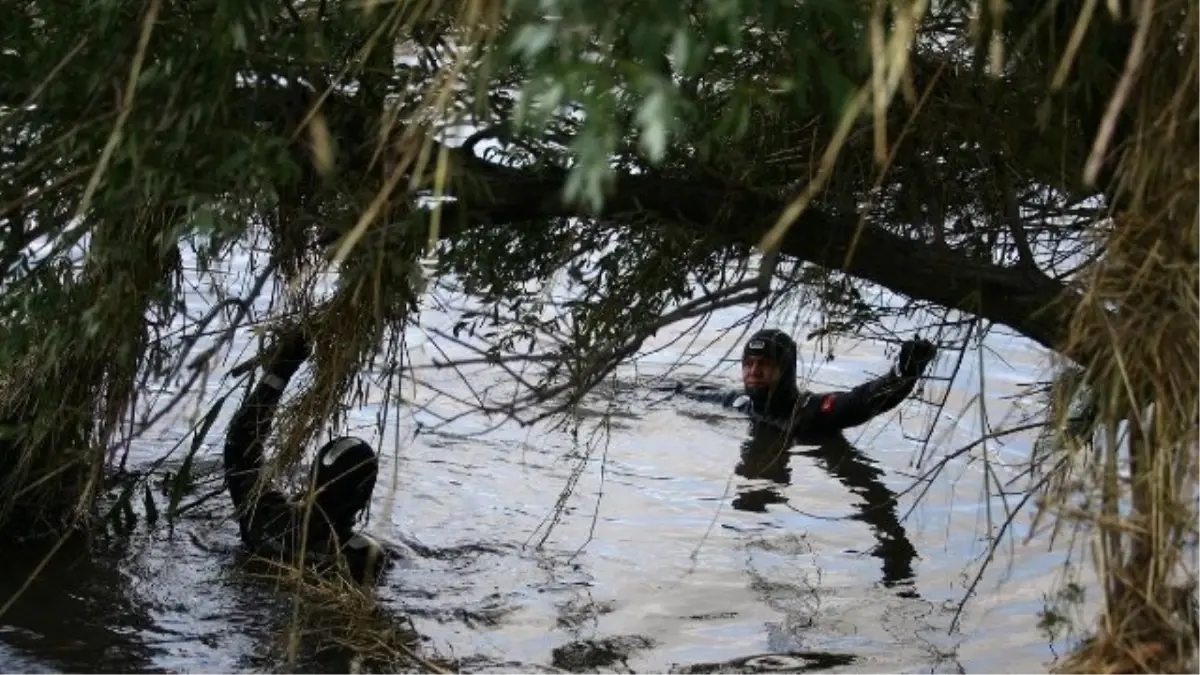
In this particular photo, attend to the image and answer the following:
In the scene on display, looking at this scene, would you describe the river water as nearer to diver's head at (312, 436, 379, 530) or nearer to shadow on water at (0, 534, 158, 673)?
shadow on water at (0, 534, 158, 673)

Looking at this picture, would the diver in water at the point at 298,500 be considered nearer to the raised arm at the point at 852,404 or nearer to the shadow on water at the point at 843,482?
the shadow on water at the point at 843,482

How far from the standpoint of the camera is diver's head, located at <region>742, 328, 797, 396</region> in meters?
8.74

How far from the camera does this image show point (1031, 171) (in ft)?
16.2

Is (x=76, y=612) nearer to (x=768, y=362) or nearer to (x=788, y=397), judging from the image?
(x=768, y=362)

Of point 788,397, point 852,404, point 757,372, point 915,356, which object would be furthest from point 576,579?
point 788,397

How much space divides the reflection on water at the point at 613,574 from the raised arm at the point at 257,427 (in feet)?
1.52

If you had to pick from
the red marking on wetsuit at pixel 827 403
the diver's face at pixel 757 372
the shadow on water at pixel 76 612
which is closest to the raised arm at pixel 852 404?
the red marking on wetsuit at pixel 827 403

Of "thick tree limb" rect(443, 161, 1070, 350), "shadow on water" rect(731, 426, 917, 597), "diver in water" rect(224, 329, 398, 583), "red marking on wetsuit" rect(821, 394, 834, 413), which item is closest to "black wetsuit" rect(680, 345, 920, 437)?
"red marking on wetsuit" rect(821, 394, 834, 413)

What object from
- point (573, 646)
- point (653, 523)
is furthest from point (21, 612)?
point (653, 523)

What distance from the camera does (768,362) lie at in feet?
31.9

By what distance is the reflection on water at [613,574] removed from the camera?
22.9 ft

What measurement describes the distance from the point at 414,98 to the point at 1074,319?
1823 mm

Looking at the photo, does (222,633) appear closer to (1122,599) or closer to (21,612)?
(21,612)

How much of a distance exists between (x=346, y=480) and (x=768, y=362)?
3442 millimetres
